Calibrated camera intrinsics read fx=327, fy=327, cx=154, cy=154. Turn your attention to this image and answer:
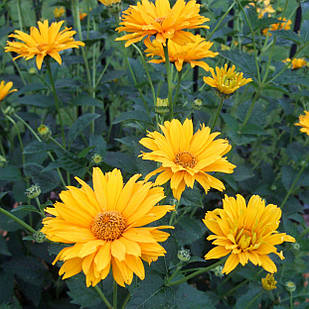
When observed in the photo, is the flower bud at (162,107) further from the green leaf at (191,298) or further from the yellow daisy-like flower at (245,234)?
the green leaf at (191,298)

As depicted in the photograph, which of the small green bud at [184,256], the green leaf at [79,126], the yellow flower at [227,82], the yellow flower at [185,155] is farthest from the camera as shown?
the green leaf at [79,126]

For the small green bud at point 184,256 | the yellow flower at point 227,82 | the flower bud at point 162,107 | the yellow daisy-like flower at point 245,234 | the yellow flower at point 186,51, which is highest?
the yellow flower at point 186,51

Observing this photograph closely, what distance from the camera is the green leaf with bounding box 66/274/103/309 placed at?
1.16 meters

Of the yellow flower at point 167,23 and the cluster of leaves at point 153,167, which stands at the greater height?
the yellow flower at point 167,23

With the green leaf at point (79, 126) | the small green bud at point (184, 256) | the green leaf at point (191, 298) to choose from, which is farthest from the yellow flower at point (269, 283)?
the green leaf at point (79, 126)

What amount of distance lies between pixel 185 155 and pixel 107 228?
0.32 metres

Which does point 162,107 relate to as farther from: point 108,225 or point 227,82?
point 108,225

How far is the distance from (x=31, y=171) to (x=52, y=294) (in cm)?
80

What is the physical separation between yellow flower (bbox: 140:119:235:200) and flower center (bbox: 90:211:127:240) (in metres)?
0.12

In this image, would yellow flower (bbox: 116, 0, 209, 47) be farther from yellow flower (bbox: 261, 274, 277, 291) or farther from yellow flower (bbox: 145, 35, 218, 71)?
yellow flower (bbox: 261, 274, 277, 291)

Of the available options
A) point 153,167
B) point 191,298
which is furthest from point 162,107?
point 191,298

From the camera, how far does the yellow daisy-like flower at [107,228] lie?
2.13ft

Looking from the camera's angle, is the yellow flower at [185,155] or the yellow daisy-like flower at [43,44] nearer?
the yellow flower at [185,155]

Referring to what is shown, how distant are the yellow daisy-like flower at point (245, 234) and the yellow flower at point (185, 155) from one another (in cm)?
7
